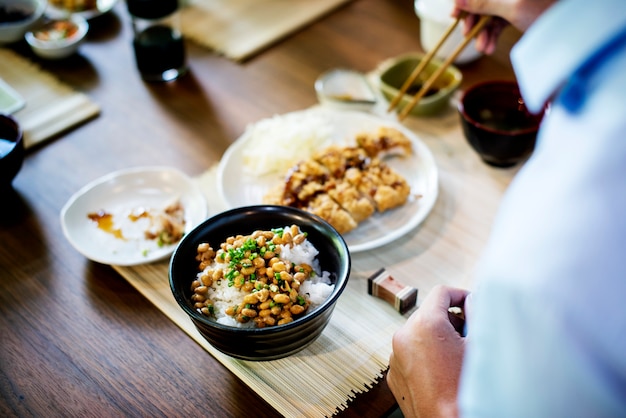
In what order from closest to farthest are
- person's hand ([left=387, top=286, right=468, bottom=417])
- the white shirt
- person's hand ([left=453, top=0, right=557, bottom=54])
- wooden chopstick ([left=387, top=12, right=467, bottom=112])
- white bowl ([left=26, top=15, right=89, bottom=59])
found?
→ the white shirt < person's hand ([left=387, top=286, right=468, bottom=417]) < person's hand ([left=453, top=0, right=557, bottom=54]) < wooden chopstick ([left=387, top=12, right=467, bottom=112]) < white bowl ([left=26, top=15, right=89, bottom=59])

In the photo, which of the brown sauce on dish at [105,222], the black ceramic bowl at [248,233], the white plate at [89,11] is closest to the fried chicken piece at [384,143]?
the black ceramic bowl at [248,233]

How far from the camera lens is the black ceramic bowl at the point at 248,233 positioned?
1342mm

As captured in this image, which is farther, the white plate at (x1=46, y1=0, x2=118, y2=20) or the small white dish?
the white plate at (x1=46, y1=0, x2=118, y2=20)

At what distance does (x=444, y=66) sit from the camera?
2133 millimetres

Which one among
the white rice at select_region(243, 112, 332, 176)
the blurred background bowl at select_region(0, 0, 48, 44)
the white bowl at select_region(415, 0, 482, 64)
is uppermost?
the white bowl at select_region(415, 0, 482, 64)

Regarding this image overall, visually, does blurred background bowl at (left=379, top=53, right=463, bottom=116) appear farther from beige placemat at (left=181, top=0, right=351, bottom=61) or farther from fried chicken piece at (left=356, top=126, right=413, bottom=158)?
beige placemat at (left=181, top=0, right=351, bottom=61)

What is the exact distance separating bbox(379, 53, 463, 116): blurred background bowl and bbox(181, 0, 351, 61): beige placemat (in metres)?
0.61

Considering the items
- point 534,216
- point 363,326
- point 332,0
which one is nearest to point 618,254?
point 534,216

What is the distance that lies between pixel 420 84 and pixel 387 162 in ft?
1.49

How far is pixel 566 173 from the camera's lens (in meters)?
0.80

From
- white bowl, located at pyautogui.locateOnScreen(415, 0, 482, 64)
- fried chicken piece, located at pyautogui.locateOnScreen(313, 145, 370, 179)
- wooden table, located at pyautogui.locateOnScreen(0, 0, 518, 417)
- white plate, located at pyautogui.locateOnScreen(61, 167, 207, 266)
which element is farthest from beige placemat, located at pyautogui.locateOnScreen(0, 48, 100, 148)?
white bowl, located at pyautogui.locateOnScreen(415, 0, 482, 64)

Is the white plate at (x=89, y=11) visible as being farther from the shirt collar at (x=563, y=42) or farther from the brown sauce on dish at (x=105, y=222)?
the shirt collar at (x=563, y=42)

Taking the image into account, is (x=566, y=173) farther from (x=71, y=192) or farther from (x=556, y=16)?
(x=71, y=192)

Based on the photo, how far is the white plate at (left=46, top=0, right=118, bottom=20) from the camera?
113 inches
